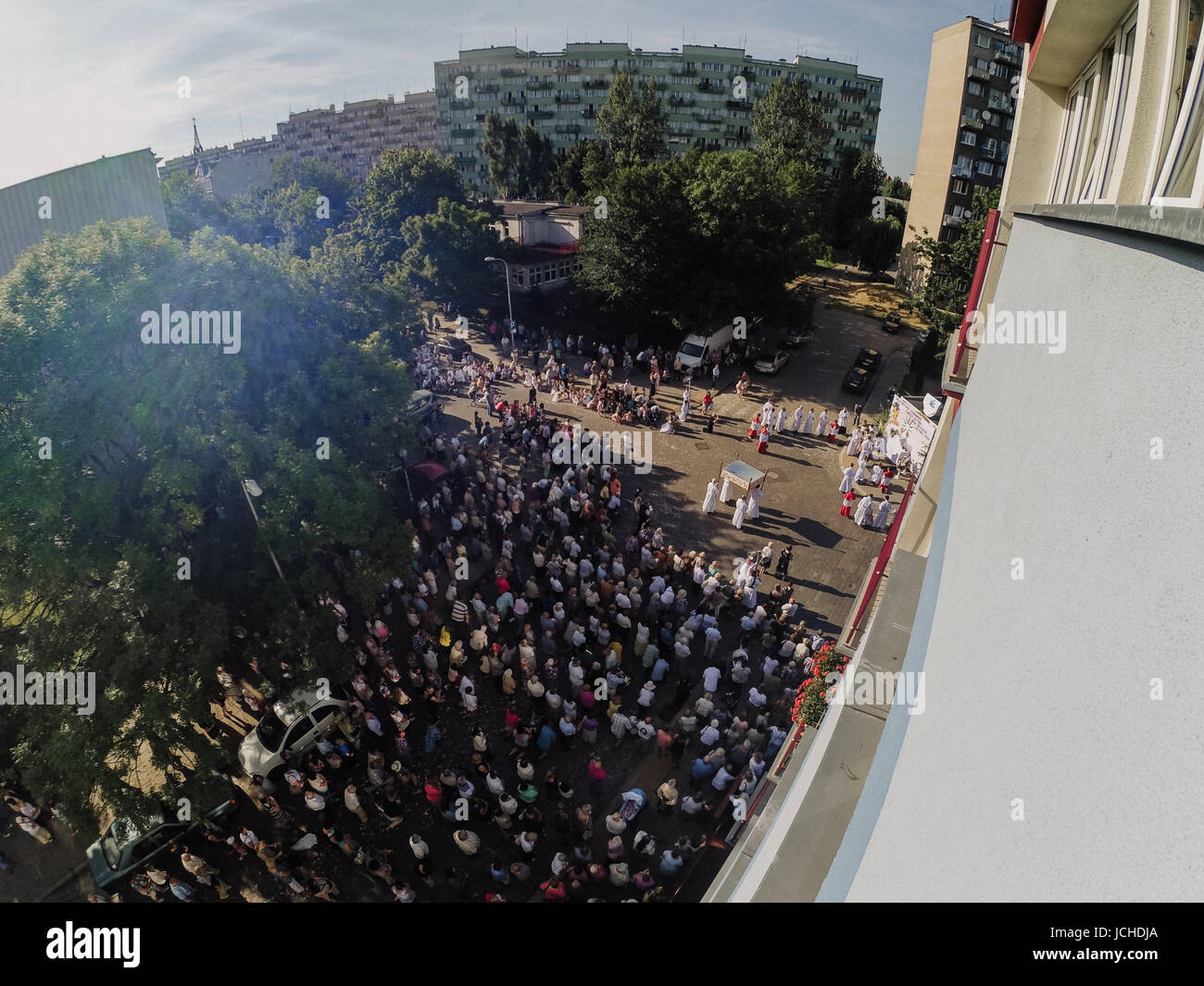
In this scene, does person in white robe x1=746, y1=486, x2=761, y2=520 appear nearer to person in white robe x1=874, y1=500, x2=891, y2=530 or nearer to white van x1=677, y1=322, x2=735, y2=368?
person in white robe x1=874, y1=500, x2=891, y2=530

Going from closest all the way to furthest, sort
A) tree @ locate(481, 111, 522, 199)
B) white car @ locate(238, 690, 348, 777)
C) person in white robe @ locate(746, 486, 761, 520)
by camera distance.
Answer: white car @ locate(238, 690, 348, 777), person in white robe @ locate(746, 486, 761, 520), tree @ locate(481, 111, 522, 199)

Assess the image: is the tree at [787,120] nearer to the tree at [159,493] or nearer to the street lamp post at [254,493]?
the tree at [159,493]

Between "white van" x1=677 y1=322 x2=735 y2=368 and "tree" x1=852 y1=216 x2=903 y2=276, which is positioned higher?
"tree" x1=852 y1=216 x2=903 y2=276

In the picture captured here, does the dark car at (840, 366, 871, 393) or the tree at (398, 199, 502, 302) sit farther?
the tree at (398, 199, 502, 302)

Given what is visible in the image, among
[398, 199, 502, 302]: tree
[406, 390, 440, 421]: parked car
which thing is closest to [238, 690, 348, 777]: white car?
[406, 390, 440, 421]: parked car

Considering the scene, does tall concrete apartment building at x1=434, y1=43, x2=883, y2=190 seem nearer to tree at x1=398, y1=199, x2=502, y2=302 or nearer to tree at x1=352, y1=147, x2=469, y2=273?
tree at x1=352, y1=147, x2=469, y2=273

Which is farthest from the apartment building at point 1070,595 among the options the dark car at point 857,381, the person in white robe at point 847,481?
the dark car at point 857,381

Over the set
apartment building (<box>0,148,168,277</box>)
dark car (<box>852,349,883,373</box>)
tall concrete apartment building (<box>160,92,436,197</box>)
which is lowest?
dark car (<box>852,349,883,373</box>)

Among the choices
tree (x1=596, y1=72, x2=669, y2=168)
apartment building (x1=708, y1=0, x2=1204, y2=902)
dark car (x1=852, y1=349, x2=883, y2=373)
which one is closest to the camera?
apartment building (x1=708, y1=0, x2=1204, y2=902)
